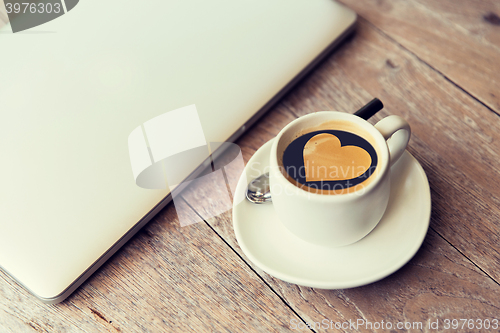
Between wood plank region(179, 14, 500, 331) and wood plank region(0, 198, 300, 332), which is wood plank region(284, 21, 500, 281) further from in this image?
wood plank region(0, 198, 300, 332)

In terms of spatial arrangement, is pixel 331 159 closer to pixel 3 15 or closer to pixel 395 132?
pixel 395 132

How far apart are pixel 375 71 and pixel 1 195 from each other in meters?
0.54

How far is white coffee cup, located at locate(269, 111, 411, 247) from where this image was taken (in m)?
0.35

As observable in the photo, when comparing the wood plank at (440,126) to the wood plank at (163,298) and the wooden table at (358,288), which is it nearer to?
the wooden table at (358,288)

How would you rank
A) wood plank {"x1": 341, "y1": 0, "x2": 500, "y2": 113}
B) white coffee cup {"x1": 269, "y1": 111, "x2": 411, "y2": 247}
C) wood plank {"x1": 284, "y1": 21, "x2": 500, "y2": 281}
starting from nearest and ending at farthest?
white coffee cup {"x1": 269, "y1": 111, "x2": 411, "y2": 247}
wood plank {"x1": 284, "y1": 21, "x2": 500, "y2": 281}
wood plank {"x1": 341, "y1": 0, "x2": 500, "y2": 113}

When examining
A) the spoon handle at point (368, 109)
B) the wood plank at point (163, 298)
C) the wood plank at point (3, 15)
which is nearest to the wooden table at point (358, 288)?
the wood plank at point (163, 298)

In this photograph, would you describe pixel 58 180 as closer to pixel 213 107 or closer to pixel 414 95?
pixel 213 107

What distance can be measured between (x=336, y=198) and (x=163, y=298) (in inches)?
9.2

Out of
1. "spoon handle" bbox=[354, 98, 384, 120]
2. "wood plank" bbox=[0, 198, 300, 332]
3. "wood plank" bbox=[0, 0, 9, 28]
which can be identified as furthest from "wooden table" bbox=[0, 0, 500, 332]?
"wood plank" bbox=[0, 0, 9, 28]

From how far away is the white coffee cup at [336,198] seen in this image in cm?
35

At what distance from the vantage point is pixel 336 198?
34 cm

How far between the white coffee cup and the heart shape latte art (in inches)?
0.6

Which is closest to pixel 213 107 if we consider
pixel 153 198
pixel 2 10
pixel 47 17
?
pixel 153 198

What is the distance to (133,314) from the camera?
43 cm
